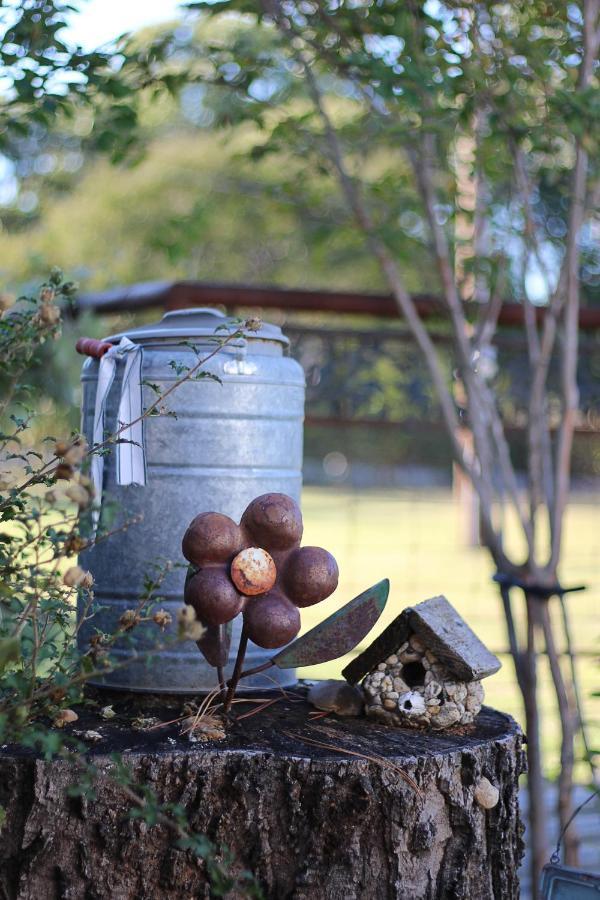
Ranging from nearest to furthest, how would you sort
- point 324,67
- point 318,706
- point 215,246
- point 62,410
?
point 318,706
point 324,67
point 62,410
point 215,246

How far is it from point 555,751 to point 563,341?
2.41 metres

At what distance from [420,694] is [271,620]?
325 millimetres

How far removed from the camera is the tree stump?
1.48 meters

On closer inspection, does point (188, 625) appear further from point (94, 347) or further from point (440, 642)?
point (94, 347)

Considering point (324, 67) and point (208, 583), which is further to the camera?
point (324, 67)

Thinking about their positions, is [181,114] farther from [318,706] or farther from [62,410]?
[318,706]

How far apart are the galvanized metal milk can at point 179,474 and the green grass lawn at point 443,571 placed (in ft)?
3.46

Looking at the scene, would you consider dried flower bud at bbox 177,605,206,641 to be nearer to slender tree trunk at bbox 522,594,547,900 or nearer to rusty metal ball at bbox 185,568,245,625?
rusty metal ball at bbox 185,568,245,625

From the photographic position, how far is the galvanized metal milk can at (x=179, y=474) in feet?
6.04

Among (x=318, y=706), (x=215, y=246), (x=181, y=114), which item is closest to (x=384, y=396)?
(x=318, y=706)

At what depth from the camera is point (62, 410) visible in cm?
324

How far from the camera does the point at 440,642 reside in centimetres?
168

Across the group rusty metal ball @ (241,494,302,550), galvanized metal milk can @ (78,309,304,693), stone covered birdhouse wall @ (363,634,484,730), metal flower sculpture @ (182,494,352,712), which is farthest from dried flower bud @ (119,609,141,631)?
stone covered birdhouse wall @ (363,634,484,730)

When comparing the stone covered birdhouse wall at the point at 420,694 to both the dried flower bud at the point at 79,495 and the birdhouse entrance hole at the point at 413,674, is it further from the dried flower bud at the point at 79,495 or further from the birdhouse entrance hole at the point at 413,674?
the dried flower bud at the point at 79,495
